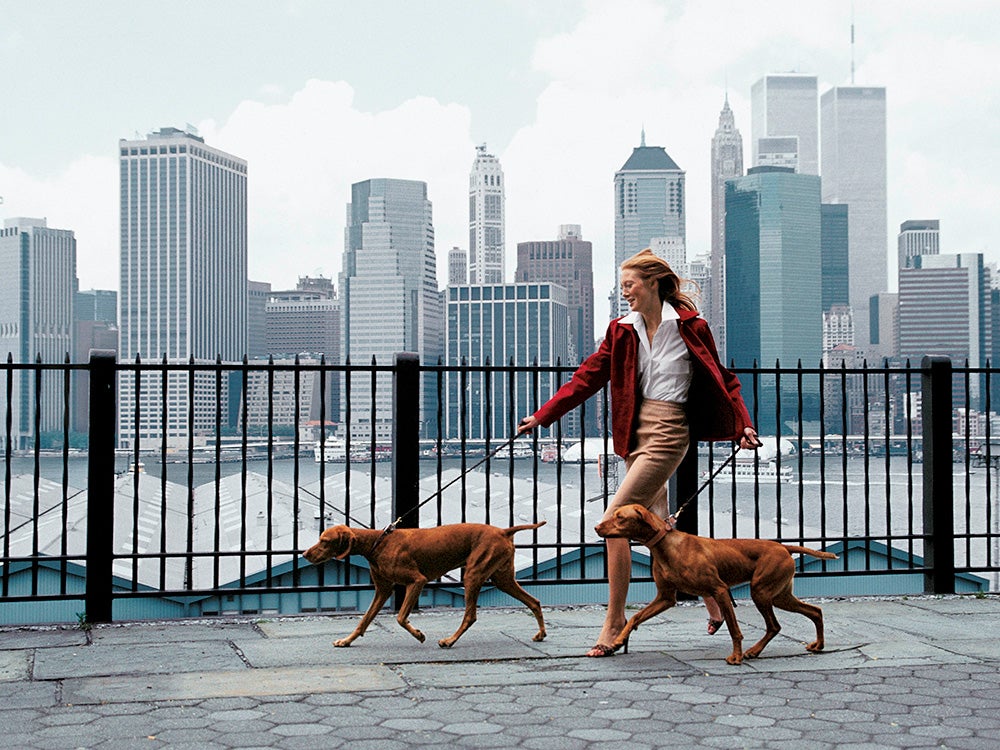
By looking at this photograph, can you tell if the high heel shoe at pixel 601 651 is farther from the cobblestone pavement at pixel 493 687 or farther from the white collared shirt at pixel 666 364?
the white collared shirt at pixel 666 364

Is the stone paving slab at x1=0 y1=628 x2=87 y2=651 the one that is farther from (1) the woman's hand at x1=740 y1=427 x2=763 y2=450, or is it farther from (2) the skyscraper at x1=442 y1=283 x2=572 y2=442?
(2) the skyscraper at x1=442 y1=283 x2=572 y2=442

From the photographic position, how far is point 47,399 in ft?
406

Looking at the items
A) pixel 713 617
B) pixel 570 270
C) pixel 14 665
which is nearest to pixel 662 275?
pixel 713 617

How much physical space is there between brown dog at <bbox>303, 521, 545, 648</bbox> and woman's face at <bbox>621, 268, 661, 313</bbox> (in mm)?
1086

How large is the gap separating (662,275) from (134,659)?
2887 mm

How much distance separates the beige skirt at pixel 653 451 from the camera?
196 inches

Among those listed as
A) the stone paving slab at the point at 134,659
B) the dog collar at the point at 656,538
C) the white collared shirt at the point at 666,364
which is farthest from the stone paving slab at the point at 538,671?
the white collared shirt at the point at 666,364

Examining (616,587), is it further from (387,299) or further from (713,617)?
(387,299)

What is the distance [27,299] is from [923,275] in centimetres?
14199

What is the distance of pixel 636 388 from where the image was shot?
508 centimetres

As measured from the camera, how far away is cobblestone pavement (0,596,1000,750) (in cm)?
349

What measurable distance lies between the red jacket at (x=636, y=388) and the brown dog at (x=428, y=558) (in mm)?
561

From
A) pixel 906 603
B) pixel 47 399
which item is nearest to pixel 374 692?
pixel 906 603

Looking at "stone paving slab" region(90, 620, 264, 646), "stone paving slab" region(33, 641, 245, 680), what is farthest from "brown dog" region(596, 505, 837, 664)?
"stone paving slab" region(90, 620, 264, 646)
